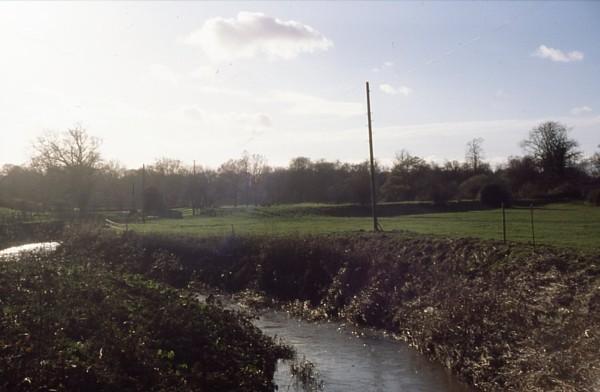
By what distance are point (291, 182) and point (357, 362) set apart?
74.8 metres

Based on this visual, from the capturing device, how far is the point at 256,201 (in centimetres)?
8925

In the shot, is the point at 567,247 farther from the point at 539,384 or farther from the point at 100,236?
the point at 100,236

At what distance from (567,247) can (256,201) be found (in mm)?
71024

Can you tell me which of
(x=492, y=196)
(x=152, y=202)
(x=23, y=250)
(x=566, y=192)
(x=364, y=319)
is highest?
(x=152, y=202)

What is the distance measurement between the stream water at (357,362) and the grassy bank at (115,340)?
4.17 ft

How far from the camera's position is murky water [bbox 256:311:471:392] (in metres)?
14.3

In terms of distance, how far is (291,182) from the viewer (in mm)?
91062

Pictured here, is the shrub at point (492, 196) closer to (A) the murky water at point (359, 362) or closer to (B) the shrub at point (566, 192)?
(B) the shrub at point (566, 192)

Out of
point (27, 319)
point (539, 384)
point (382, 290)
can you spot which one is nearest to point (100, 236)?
point (382, 290)

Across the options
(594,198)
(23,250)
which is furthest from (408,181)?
(23,250)

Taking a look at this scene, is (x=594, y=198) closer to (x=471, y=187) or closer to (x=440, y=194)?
(x=440, y=194)

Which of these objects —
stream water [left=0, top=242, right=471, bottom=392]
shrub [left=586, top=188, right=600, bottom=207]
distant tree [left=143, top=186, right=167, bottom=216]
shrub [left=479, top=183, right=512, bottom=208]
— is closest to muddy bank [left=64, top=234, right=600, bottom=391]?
stream water [left=0, top=242, right=471, bottom=392]

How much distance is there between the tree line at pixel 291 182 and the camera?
7188 cm

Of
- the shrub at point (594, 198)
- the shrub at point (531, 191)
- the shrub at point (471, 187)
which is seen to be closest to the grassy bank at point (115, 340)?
the shrub at point (594, 198)
